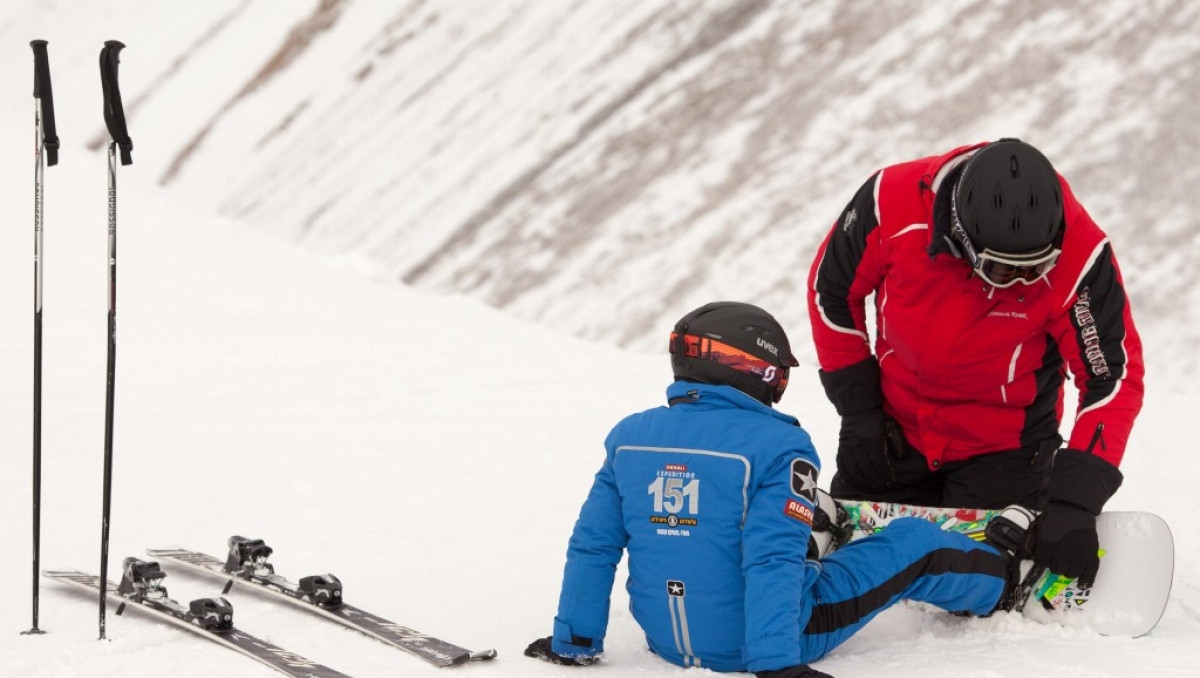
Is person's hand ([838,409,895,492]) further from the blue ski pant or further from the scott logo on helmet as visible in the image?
the scott logo on helmet

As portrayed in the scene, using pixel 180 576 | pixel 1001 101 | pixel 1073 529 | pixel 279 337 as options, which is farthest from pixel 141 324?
pixel 1001 101

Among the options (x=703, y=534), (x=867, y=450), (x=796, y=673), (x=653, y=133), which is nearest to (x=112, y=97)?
(x=703, y=534)

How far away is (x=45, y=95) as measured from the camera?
2973 mm

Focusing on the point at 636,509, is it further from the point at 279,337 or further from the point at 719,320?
the point at 279,337

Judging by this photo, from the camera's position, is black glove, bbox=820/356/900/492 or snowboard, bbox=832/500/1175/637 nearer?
snowboard, bbox=832/500/1175/637

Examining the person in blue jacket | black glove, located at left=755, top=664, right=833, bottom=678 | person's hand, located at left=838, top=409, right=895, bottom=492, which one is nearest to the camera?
black glove, located at left=755, top=664, right=833, bottom=678

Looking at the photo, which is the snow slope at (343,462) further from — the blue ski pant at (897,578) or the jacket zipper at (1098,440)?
the jacket zipper at (1098,440)

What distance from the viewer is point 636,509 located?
2.79 meters

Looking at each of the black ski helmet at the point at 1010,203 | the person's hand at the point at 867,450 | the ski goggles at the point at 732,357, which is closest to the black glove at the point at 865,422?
the person's hand at the point at 867,450

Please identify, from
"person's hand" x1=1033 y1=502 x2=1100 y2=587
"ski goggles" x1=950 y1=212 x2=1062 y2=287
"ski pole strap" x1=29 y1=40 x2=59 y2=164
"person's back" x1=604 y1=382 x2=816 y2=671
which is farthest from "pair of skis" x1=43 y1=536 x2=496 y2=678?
"ski goggles" x1=950 y1=212 x2=1062 y2=287

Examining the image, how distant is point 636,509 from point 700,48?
10.4 metres

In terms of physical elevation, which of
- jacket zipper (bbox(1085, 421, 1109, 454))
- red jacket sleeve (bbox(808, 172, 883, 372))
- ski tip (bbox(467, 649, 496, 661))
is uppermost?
red jacket sleeve (bbox(808, 172, 883, 372))

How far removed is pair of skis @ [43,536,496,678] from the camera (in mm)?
2857

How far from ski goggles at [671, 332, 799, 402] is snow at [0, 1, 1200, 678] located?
647 mm
